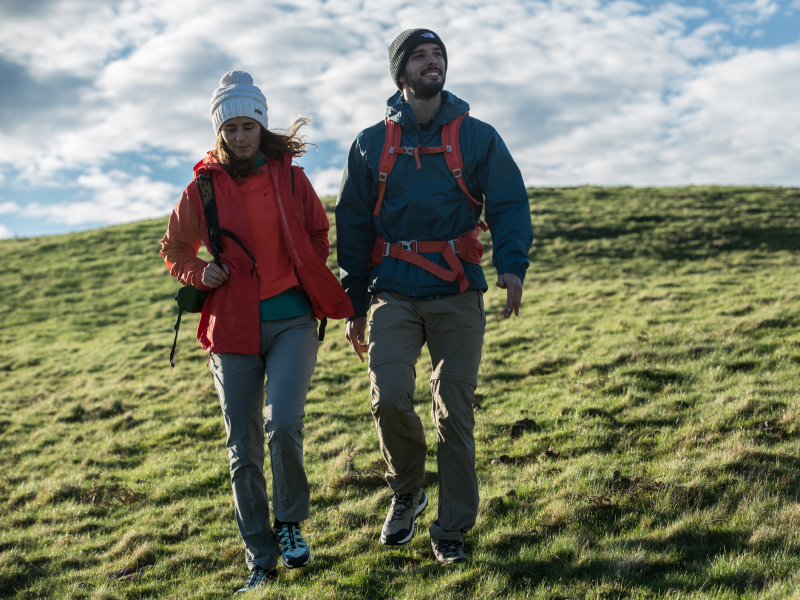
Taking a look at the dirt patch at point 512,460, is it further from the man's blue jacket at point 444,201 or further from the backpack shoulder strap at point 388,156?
the backpack shoulder strap at point 388,156

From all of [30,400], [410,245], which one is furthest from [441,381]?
[30,400]

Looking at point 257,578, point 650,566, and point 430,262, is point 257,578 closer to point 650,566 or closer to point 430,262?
point 430,262

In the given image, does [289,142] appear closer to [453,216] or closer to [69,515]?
[453,216]

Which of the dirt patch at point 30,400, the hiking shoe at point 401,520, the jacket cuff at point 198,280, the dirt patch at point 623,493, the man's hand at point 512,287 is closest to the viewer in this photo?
the man's hand at point 512,287

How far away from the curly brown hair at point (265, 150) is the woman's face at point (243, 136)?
4cm

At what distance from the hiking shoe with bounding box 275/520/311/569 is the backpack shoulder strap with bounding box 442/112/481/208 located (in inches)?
108

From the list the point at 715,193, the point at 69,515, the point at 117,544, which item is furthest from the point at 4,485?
the point at 715,193

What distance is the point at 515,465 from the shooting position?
252 inches

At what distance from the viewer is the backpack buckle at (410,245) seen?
4.73 metres

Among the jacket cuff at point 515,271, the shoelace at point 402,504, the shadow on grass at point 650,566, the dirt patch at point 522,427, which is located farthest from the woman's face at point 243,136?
the dirt patch at point 522,427

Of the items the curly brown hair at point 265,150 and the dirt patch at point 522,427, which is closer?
the curly brown hair at point 265,150

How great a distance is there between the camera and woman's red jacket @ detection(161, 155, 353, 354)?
4.50 metres

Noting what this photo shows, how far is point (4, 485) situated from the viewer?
28.0ft

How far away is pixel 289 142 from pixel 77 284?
1108 inches
